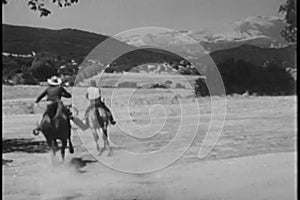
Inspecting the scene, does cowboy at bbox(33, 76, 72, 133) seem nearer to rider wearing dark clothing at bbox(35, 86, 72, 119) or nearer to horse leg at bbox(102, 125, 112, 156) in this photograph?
rider wearing dark clothing at bbox(35, 86, 72, 119)

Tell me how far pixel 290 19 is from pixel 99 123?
0.94m

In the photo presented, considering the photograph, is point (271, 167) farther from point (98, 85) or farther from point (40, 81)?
point (40, 81)

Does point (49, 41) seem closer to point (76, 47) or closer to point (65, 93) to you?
point (76, 47)

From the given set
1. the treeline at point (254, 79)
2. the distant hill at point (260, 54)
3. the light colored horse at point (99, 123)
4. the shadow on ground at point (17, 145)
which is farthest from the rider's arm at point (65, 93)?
the distant hill at point (260, 54)

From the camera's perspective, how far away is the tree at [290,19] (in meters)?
2.18

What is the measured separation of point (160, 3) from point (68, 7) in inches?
15.4

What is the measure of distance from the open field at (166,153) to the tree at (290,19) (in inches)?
10.8

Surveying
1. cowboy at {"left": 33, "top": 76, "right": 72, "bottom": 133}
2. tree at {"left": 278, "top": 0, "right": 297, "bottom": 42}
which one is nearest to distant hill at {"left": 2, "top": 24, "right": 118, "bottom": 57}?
cowboy at {"left": 33, "top": 76, "right": 72, "bottom": 133}

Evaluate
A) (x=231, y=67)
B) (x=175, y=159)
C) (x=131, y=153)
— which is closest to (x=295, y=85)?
(x=231, y=67)

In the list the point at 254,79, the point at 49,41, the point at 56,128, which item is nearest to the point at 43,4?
the point at 49,41

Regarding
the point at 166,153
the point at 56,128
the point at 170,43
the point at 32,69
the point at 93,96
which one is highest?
the point at 170,43

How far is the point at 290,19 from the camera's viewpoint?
2.19m

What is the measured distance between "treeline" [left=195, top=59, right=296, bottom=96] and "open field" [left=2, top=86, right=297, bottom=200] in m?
0.04

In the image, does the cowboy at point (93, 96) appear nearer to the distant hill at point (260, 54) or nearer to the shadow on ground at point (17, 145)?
the shadow on ground at point (17, 145)
